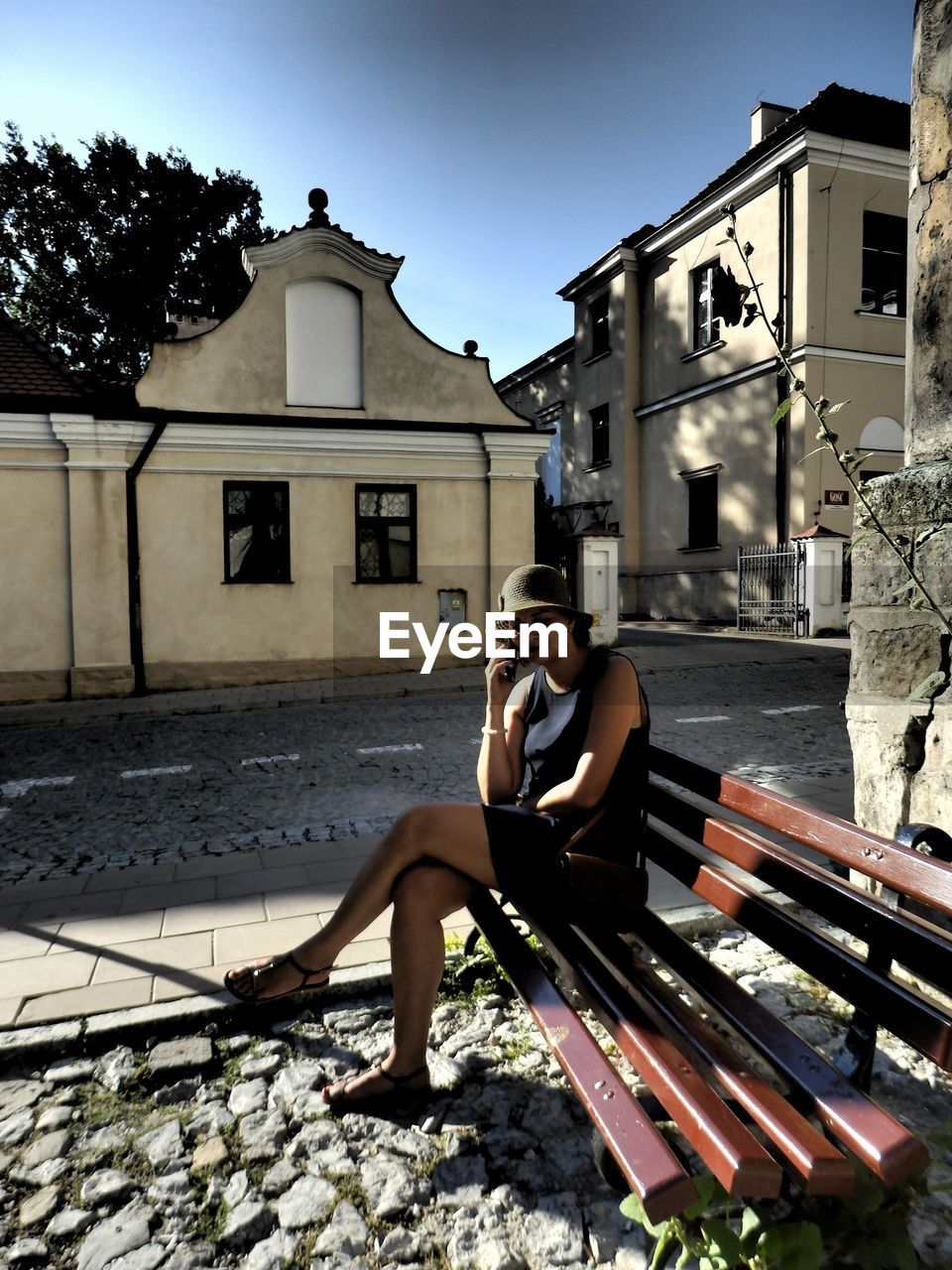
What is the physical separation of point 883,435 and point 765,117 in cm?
885

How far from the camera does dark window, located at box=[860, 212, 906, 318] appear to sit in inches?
699

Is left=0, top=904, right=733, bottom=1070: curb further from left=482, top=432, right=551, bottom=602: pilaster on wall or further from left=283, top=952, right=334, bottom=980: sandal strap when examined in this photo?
left=482, top=432, right=551, bottom=602: pilaster on wall

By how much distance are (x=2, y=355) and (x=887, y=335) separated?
55.4 ft

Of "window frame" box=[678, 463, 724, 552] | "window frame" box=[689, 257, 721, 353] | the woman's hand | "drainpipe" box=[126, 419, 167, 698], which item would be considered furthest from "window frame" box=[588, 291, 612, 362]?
the woman's hand

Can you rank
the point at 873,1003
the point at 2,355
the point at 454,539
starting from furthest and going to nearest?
the point at 454,539, the point at 2,355, the point at 873,1003

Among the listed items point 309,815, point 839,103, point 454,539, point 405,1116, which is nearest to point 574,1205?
point 405,1116

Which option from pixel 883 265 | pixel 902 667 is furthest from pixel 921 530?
pixel 883 265

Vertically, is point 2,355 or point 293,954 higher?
point 2,355

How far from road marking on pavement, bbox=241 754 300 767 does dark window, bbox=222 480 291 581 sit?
222 inches

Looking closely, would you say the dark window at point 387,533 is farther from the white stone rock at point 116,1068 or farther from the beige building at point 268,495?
the white stone rock at point 116,1068

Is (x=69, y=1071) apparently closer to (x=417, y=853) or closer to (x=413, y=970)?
(x=413, y=970)

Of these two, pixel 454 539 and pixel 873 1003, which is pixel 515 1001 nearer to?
pixel 873 1003

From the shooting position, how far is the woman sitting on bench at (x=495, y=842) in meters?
2.38

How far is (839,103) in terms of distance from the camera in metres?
16.7
